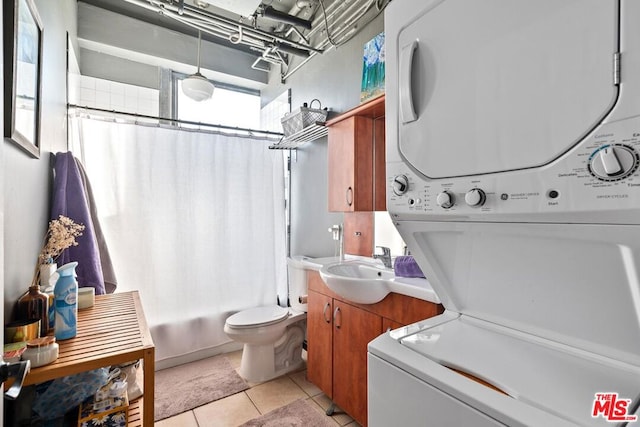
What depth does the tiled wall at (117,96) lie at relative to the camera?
2617 mm

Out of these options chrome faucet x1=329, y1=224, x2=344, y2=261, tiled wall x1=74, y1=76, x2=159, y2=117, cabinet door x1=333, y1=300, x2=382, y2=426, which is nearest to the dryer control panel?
cabinet door x1=333, y1=300, x2=382, y2=426

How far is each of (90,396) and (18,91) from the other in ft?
3.52

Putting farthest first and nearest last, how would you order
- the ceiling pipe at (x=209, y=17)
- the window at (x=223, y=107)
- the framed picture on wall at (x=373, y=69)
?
the window at (x=223, y=107) < the ceiling pipe at (x=209, y=17) < the framed picture on wall at (x=373, y=69)

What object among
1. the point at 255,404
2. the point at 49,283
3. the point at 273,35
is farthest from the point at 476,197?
the point at 273,35

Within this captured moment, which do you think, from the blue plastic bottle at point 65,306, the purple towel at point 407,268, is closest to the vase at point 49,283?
the blue plastic bottle at point 65,306

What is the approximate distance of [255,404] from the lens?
6.29 ft

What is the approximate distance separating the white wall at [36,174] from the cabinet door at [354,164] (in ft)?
4.95

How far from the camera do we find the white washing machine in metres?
0.54

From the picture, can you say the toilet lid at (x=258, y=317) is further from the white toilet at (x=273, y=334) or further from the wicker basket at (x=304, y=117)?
the wicker basket at (x=304, y=117)

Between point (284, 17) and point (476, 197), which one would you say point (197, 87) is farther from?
point (476, 197)

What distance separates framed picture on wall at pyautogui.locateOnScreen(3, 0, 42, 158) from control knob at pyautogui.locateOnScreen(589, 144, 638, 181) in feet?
4.59

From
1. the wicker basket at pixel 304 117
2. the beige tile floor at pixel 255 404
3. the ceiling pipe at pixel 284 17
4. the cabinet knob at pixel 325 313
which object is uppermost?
the ceiling pipe at pixel 284 17

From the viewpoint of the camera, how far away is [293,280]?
2432 millimetres
